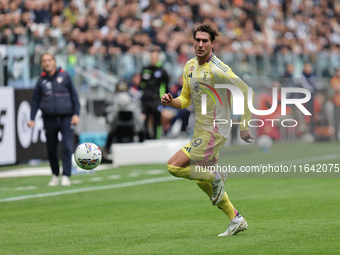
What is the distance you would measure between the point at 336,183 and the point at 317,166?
3710 millimetres

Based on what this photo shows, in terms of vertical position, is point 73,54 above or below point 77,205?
above

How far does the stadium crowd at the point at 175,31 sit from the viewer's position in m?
23.3

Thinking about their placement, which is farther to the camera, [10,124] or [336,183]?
[10,124]

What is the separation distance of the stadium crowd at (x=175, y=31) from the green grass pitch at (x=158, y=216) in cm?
633

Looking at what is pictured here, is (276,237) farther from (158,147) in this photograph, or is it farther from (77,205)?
(158,147)

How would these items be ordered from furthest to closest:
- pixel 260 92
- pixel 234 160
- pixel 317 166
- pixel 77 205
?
pixel 260 92 → pixel 317 166 → pixel 234 160 → pixel 77 205

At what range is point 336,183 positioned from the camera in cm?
1524

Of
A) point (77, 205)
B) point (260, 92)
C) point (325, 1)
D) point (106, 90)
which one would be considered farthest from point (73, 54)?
point (325, 1)

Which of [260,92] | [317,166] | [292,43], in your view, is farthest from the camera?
[292,43]

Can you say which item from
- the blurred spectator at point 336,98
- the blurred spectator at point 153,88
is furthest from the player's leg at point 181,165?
the blurred spectator at point 336,98

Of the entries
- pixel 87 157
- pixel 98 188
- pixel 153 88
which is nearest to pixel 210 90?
pixel 87 157

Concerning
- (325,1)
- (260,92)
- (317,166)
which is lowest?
(317,166)

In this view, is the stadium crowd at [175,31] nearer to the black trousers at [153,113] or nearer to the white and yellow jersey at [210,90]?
the black trousers at [153,113]

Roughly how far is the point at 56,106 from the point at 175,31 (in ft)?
47.3
